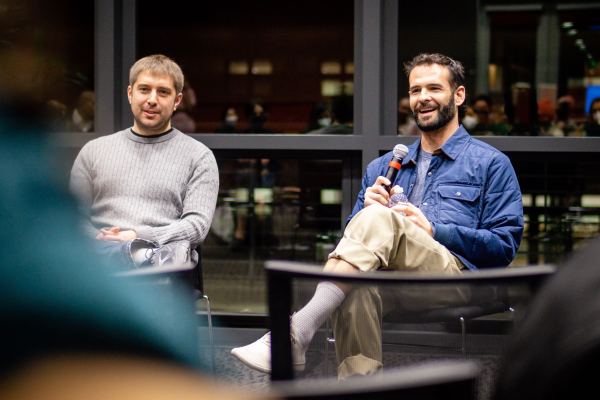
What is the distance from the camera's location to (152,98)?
3203 mm

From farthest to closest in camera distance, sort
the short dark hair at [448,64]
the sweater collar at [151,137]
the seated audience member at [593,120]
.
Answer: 1. the seated audience member at [593,120]
2. the sweater collar at [151,137]
3. the short dark hair at [448,64]

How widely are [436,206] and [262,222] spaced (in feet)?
6.95

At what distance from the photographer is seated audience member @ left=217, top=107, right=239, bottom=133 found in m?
4.47

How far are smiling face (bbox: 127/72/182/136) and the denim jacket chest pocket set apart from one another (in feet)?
3.82

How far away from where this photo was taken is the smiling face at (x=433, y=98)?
311 cm

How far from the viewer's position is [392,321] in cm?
133

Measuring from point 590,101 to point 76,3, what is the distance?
2862 millimetres

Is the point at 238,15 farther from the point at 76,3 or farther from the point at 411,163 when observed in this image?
the point at 411,163

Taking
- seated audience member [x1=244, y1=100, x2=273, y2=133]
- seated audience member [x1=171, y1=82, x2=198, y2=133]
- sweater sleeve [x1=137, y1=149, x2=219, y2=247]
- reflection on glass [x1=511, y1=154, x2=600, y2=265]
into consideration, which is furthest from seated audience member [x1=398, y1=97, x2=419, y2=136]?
seated audience member [x1=171, y1=82, x2=198, y2=133]

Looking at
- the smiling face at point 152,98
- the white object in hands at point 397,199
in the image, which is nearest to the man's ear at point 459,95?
the white object in hands at point 397,199

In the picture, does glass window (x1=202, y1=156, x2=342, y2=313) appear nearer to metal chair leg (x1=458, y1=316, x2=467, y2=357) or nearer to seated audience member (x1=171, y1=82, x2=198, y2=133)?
seated audience member (x1=171, y1=82, x2=198, y2=133)

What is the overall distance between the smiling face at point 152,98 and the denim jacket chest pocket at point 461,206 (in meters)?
1.16

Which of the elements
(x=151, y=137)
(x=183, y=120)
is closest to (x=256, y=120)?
(x=183, y=120)

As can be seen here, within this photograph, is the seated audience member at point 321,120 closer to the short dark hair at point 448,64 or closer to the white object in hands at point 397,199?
the short dark hair at point 448,64
